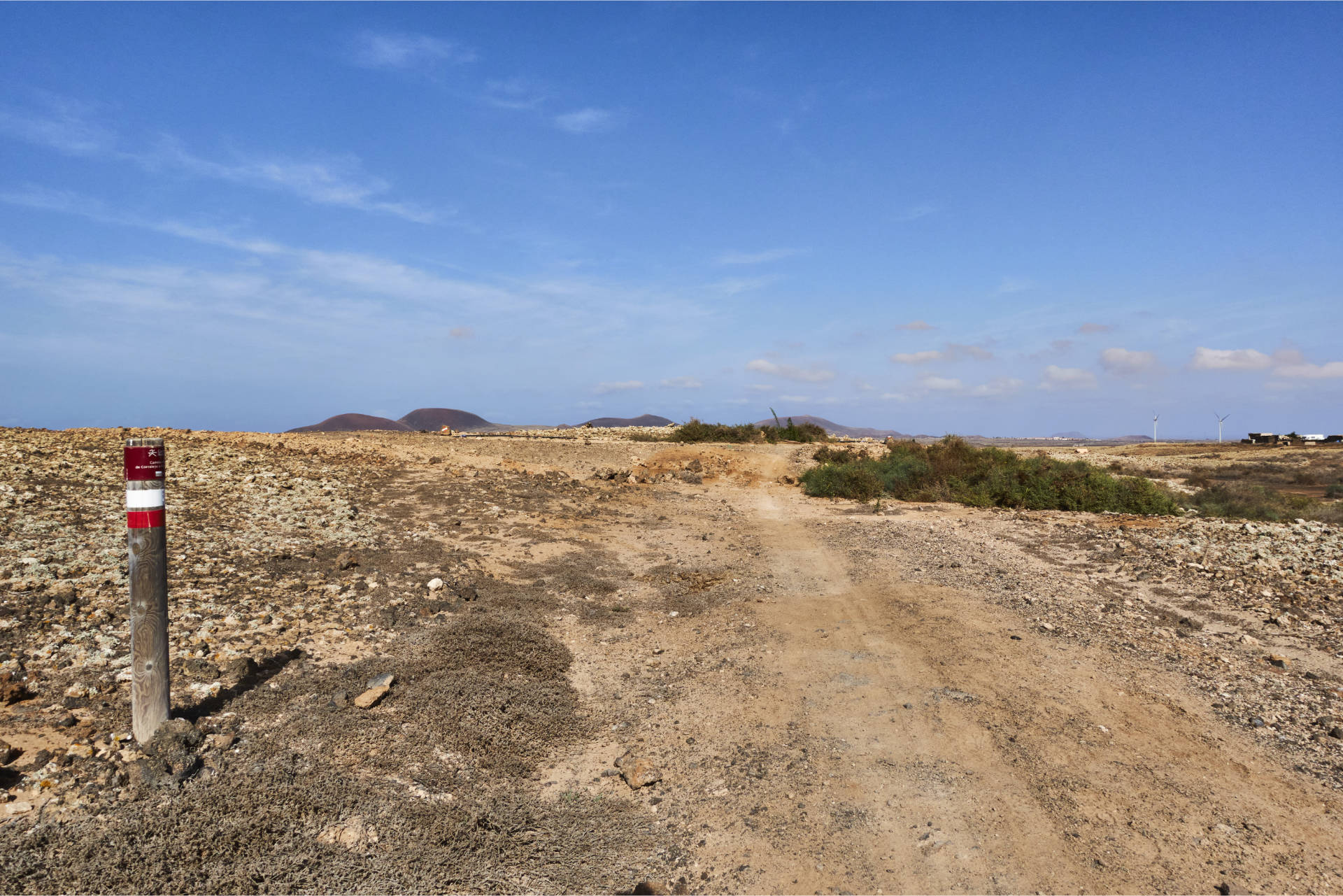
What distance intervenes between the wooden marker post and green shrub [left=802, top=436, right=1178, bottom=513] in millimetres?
15393

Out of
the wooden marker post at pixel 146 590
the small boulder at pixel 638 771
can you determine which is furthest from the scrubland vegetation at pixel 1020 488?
the wooden marker post at pixel 146 590

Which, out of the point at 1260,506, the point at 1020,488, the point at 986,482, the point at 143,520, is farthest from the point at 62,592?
the point at 1260,506

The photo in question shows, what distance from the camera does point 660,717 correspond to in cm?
530

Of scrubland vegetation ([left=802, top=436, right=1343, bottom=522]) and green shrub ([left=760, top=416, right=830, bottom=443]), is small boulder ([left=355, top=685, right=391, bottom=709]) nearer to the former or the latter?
scrubland vegetation ([left=802, top=436, right=1343, bottom=522])

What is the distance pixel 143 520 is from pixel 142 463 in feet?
1.03

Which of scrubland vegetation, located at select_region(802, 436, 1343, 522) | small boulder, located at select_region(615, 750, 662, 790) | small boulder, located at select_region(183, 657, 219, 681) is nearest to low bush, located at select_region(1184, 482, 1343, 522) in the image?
scrubland vegetation, located at select_region(802, 436, 1343, 522)

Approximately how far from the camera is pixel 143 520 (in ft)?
13.1

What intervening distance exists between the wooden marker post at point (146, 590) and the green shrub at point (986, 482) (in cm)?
1539

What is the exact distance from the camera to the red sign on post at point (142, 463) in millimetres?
3963

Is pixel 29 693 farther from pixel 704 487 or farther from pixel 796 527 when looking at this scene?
pixel 704 487

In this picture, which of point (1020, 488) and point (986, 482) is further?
point (986, 482)

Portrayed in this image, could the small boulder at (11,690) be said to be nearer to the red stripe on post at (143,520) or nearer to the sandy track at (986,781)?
the red stripe on post at (143,520)

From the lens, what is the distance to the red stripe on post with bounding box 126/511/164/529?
156 inches

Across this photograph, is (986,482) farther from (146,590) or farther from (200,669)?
(146,590)
